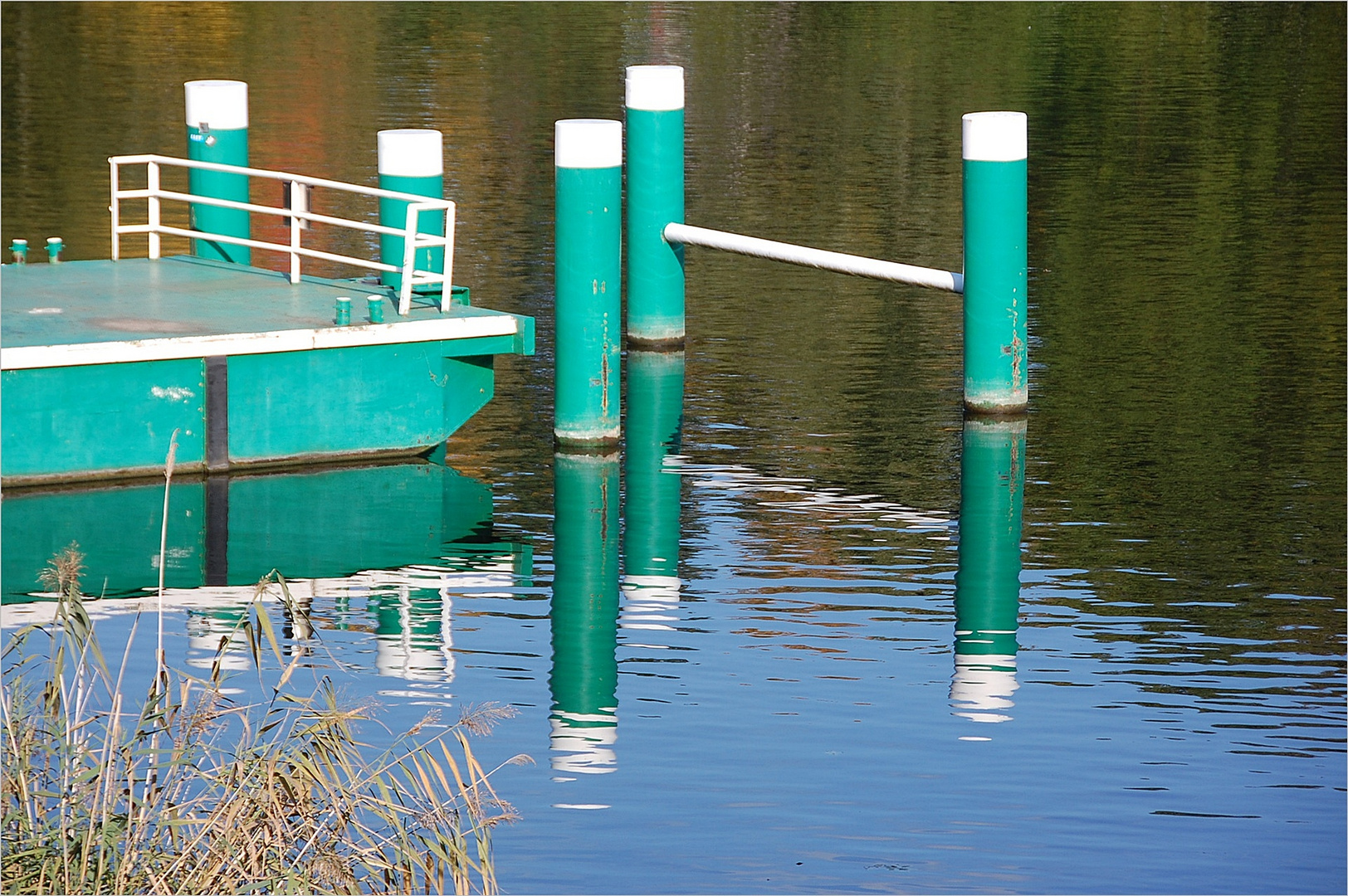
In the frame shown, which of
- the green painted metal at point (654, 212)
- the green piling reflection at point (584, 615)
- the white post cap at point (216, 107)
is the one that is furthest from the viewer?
the green painted metal at point (654, 212)

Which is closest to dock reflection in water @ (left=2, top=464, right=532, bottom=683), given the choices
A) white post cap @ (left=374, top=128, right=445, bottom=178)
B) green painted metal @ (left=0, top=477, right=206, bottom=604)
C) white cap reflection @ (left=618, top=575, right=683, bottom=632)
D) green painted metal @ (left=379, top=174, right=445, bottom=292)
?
green painted metal @ (left=0, top=477, right=206, bottom=604)

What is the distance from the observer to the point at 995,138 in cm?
1312

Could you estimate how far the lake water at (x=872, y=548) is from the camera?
25.6ft

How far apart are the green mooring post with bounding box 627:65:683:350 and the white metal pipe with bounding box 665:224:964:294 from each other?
0.53 feet

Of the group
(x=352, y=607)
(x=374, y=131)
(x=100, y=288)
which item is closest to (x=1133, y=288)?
(x=100, y=288)

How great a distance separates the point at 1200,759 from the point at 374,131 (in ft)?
62.2

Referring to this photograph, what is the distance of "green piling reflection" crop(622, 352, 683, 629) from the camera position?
10609 mm

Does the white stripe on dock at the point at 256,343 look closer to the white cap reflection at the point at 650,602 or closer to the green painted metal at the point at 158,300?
the green painted metal at the point at 158,300

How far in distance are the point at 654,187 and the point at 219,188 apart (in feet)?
9.62

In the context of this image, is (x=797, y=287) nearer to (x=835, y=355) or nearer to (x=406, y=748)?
(x=835, y=355)

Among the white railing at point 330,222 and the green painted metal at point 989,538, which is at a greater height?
the white railing at point 330,222

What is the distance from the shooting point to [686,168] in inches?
926

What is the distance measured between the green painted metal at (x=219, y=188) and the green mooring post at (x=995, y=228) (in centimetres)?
497

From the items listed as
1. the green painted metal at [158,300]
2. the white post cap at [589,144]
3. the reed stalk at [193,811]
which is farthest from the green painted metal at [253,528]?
the reed stalk at [193,811]
